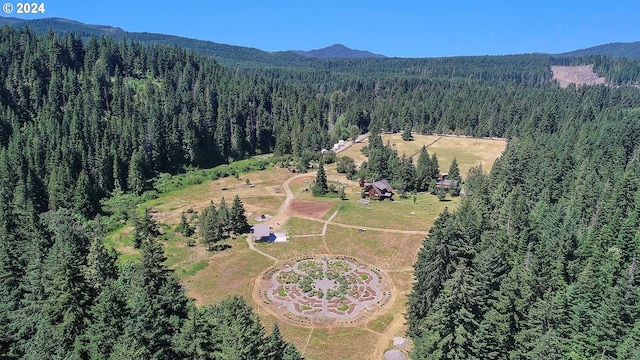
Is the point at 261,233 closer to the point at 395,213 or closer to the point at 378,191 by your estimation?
the point at 395,213

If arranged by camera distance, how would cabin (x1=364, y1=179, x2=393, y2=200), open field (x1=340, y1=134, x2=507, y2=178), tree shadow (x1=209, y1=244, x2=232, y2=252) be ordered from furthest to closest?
1. open field (x1=340, y1=134, x2=507, y2=178)
2. cabin (x1=364, y1=179, x2=393, y2=200)
3. tree shadow (x1=209, y1=244, x2=232, y2=252)

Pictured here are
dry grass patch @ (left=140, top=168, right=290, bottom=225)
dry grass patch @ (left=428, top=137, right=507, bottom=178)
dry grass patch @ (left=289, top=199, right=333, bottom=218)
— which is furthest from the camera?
dry grass patch @ (left=428, top=137, right=507, bottom=178)

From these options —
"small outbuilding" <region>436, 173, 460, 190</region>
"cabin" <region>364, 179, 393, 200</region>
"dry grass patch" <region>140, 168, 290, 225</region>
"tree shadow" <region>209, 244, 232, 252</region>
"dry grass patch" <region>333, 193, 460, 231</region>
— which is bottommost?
"tree shadow" <region>209, 244, 232, 252</region>

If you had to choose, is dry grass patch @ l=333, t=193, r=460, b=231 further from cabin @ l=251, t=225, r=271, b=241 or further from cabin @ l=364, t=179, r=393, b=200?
cabin @ l=251, t=225, r=271, b=241

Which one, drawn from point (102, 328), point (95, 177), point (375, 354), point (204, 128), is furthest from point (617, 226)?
point (204, 128)

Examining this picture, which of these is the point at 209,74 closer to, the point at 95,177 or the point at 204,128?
the point at 204,128

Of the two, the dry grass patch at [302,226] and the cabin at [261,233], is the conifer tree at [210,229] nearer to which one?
the cabin at [261,233]

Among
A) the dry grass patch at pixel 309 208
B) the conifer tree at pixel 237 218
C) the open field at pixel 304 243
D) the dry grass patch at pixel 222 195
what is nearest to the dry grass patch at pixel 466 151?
the open field at pixel 304 243

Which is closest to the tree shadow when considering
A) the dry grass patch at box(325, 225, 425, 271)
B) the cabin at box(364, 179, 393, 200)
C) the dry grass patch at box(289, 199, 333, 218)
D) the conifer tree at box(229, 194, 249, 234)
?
the conifer tree at box(229, 194, 249, 234)
